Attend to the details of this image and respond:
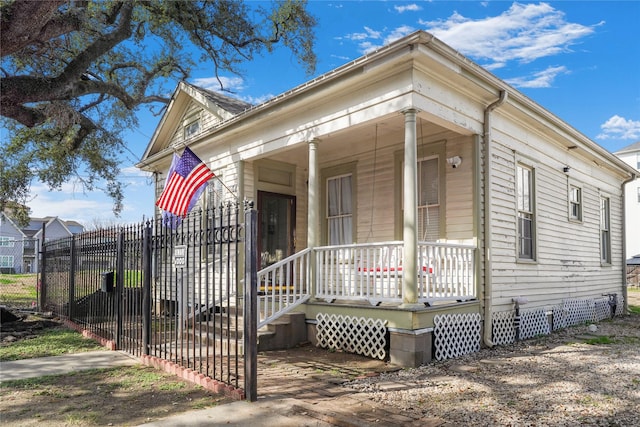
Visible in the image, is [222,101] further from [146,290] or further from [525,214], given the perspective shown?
[525,214]

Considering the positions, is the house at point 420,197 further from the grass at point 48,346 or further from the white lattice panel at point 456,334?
the grass at point 48,346

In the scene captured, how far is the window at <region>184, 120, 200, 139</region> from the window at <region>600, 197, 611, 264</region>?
11.8 metres

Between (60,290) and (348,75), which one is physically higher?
(348,75)

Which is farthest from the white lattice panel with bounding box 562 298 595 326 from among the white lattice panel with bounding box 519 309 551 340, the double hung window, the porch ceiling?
the porch ceiling

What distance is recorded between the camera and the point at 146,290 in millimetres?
6637

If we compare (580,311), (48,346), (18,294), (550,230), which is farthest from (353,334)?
(18,294)

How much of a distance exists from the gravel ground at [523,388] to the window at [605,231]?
21.5ft

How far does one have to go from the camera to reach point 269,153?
9.66 m

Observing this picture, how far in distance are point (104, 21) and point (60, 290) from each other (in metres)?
6.50

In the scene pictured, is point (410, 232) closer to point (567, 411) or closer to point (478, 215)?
point (478, 215)

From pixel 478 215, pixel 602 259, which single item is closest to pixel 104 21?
pixel 478 215

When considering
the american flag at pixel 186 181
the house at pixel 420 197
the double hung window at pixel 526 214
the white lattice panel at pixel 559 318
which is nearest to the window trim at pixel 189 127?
the house at pixel 420 197

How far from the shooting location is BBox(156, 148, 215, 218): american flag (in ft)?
24.5

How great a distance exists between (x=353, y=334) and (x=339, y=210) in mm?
3934
